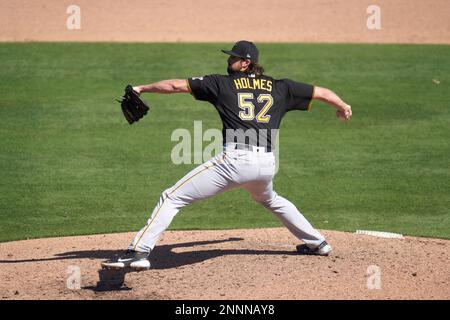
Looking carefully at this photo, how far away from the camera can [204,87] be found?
657 centimetres

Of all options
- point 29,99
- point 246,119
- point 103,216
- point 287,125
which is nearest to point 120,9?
point 29,99

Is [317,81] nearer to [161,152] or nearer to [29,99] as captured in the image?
[161,152]

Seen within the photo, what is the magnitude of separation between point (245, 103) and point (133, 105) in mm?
910

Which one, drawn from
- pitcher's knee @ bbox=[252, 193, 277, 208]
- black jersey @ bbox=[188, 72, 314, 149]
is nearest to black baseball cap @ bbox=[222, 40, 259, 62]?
black jersey @ bbox=[188, 72, 314, 149]

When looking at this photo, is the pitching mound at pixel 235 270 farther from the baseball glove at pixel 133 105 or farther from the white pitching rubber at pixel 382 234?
the baseball glove at pixel 133 105

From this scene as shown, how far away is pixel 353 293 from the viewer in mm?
6219

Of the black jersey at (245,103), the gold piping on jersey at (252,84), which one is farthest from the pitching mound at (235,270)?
the gold piping on jersey at (252,84)

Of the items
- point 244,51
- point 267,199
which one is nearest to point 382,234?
point 267,199

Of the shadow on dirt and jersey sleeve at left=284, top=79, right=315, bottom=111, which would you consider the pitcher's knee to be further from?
jersey sleeve at left=284, top=79, right=315, bottom=111

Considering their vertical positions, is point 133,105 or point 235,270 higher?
point 133,105

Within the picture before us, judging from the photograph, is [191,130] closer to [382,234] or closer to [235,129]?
[382,234]

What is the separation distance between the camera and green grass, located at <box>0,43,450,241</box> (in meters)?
9.12

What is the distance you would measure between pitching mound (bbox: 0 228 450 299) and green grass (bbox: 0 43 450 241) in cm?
79

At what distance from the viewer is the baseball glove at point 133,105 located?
6.62 metres
